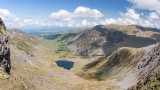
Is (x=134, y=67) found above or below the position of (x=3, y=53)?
below

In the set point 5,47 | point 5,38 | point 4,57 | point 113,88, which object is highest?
point 5,38

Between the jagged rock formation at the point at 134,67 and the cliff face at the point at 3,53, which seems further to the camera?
the jagged rock formation at the point at 134,67

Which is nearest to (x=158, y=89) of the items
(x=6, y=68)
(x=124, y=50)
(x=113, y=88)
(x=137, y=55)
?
(x=113, y=88)

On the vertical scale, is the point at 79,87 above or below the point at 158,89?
below

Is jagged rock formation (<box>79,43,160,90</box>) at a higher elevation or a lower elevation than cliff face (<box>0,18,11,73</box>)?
lower

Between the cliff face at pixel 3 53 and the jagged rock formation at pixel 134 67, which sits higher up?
the cliff face at pixel 3 53

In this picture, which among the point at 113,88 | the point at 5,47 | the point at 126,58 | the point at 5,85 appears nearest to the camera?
the point at 5,85

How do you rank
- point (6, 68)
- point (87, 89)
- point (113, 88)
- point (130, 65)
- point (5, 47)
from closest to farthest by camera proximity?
point (6, 68) → point (5, 47) → point (87, 89) → point (113, 88) → point (130, 65)

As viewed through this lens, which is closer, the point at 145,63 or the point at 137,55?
the point at 145,63

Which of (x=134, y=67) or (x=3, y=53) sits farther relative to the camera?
(x=134, y=67)

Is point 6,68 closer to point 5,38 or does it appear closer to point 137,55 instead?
point 5,38

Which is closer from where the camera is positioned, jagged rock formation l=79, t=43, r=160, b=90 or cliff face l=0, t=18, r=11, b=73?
cliff face l=0, t=18, r=11, b=73
